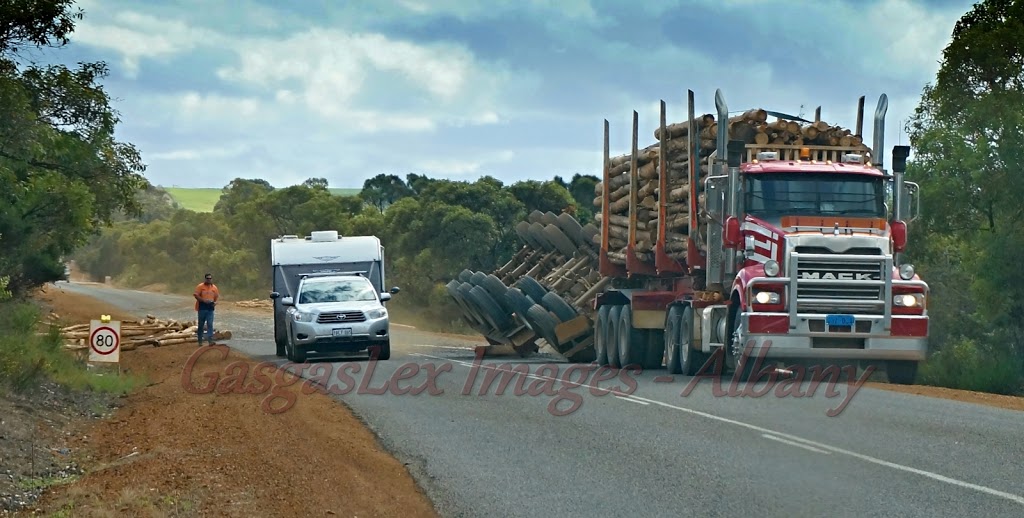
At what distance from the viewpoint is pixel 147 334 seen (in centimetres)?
3381

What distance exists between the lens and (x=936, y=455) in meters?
11.5

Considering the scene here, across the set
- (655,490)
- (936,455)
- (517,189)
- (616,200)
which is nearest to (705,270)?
(616,200)

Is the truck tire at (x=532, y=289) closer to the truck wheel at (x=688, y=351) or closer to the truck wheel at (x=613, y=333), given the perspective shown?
the truck wheel at (x=613, y=333)

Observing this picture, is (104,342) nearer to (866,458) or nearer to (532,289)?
(532,289)

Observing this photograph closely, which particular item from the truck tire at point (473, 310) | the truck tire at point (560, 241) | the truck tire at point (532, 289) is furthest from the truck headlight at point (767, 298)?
the truck tire at point (560, 241)

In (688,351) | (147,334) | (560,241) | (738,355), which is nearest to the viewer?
(738,355)

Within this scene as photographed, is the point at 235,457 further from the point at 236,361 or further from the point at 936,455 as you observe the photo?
the point at 236,361

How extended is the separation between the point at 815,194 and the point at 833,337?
231cm

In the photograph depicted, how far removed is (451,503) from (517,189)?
5832cm

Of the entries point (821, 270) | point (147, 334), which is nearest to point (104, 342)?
point (821, 270)

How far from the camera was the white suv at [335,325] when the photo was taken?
25.6 m

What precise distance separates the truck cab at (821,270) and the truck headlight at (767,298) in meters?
0.01

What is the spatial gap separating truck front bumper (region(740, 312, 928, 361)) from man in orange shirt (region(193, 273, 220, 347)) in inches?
566

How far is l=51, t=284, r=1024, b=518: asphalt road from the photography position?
9.49 meters
